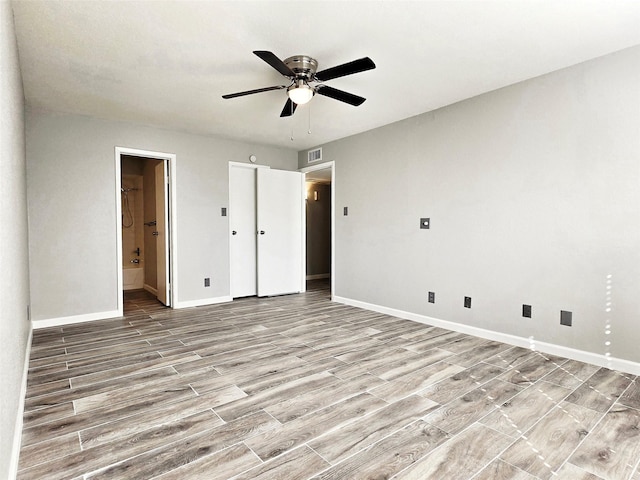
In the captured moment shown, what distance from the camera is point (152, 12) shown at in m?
2.23

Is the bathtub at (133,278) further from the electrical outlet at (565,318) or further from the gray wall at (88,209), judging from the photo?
the electrical outlet at (565,318)

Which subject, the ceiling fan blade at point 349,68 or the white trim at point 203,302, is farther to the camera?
the white trim at point 203,302

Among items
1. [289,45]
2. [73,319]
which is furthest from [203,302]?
[289,45]

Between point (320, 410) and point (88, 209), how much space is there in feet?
12.3

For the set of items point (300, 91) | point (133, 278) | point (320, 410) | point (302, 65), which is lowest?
point (320, 410)

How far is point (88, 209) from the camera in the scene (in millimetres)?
4227

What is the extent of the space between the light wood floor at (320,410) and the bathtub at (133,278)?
3248 millimetres

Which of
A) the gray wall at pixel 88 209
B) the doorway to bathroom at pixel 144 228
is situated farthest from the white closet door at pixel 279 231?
the doorway to bathroom at pixel 144 228

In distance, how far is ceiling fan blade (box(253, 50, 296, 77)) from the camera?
7.45 feet

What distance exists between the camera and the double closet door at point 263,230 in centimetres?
556

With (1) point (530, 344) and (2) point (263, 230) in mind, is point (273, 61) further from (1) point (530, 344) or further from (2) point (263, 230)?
(2) point (263, 230)

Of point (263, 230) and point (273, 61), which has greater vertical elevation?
point (273, 61)

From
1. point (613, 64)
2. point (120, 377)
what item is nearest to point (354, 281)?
point (120, 377)

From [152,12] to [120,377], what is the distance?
2502 millimetres
